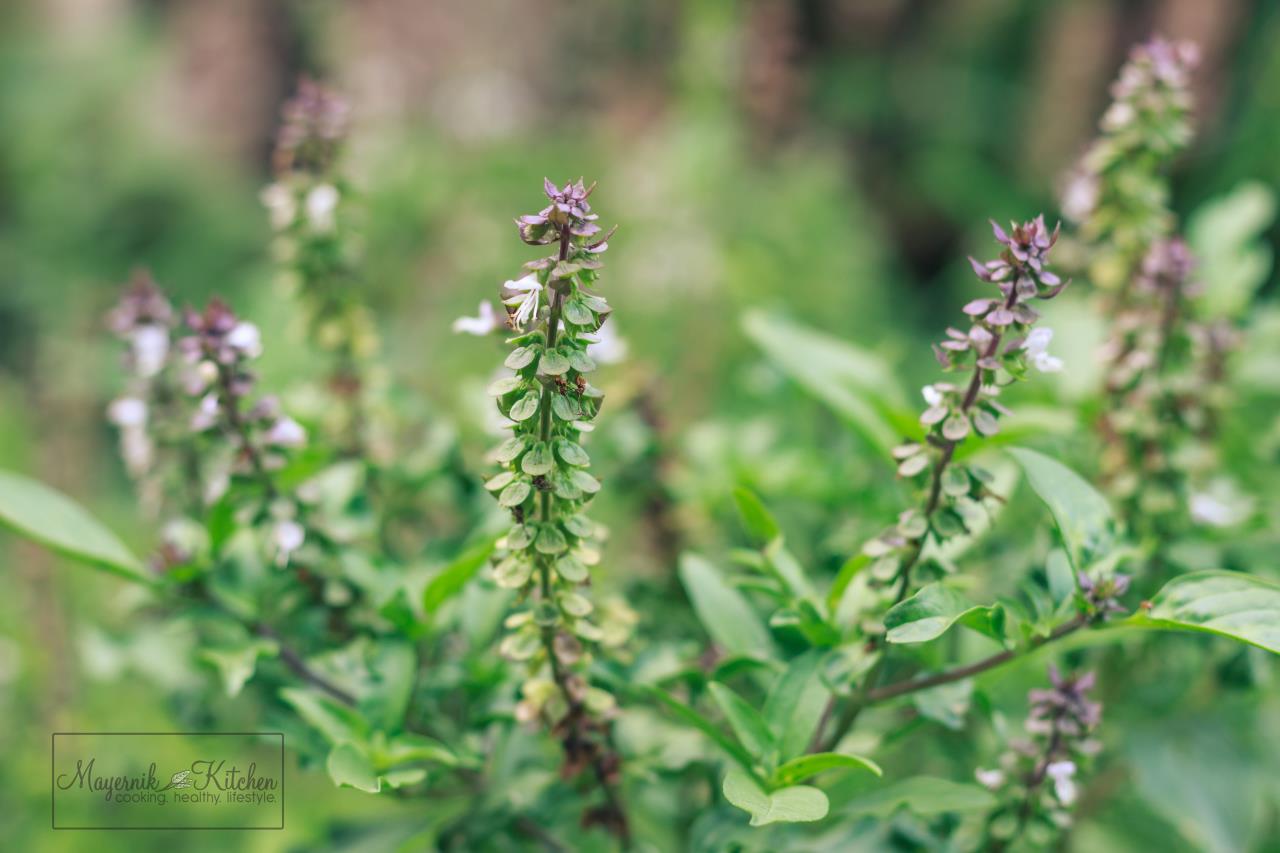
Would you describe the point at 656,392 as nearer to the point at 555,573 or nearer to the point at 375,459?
the point at 375,459

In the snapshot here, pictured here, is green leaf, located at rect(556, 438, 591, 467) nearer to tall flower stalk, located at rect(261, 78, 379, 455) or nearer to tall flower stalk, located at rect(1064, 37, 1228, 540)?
tall flower stalk, located at rect(261, 78, 379, 455)

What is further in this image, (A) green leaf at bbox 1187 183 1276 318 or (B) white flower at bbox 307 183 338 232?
(A) green leaf at bbox 1187 183 1276 318

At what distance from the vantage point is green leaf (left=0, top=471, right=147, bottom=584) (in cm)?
104

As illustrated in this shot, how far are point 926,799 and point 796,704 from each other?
142 millimetres

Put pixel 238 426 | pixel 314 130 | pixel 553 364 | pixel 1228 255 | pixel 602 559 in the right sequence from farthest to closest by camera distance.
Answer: pixel 1228 255, pixel 314 130, pixel 602 559, pixel 238 426, pixel 553 364

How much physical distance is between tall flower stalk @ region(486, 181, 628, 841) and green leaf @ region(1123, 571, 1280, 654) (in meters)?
0.48

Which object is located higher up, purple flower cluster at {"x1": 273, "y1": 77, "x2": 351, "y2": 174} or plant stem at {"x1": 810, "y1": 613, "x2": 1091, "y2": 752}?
Result: purple flower cluster at {"x1": 273, "y1": 77, "x2": 351, "y2": 174}

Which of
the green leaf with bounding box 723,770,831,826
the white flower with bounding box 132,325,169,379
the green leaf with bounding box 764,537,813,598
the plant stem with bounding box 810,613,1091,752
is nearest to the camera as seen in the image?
the green leaf with bounding box 723,770,831,826

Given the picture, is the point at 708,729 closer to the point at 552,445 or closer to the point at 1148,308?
the point at 552,445

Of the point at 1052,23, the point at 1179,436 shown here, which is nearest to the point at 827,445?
the point at 1179,436

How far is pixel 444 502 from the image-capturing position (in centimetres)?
146

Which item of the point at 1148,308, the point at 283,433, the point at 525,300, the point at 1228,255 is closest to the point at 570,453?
the point at 525,300

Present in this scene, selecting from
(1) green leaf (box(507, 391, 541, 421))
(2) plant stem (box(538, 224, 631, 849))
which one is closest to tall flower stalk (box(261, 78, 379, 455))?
(2) plant stem (box(538, 224, 631, 849))

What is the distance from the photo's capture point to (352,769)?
91cm
